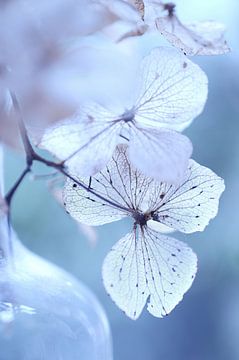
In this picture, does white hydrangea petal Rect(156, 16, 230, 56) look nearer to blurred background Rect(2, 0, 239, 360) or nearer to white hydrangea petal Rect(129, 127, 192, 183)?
white hydrangea petal Rect(129, 127, 192, 183)

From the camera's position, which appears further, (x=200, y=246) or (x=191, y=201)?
(x=200, y=246)

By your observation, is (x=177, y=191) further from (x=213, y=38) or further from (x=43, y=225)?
(x=43, y=225)

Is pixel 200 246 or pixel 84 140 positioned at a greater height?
pixel 84 140

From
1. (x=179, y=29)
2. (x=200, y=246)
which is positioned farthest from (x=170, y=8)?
(x=200, y=246)

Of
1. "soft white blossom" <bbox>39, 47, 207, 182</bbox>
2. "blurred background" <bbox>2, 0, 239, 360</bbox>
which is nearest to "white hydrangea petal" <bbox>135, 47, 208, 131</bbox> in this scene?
"soft white blossom" <bbox>39, 47, 207, 182</bbox>

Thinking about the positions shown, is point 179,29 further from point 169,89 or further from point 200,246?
point 200,246

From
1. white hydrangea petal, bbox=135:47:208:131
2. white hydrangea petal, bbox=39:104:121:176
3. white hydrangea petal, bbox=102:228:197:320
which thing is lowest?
white hydrangea petal, bbox=102:228:197:320

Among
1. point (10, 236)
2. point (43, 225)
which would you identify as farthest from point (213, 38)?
point (43, 225)
